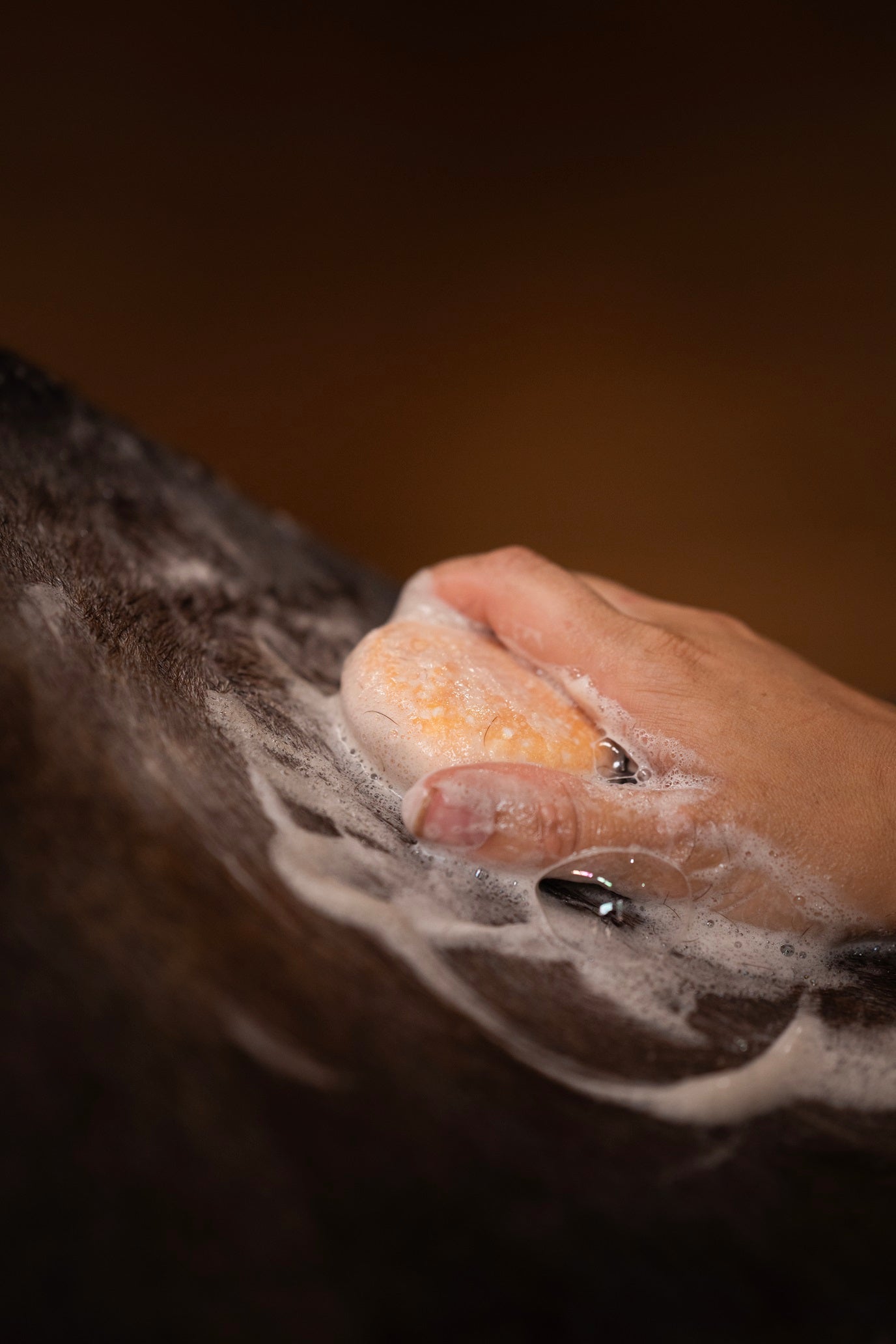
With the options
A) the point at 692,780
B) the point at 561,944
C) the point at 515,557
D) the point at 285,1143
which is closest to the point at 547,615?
the point at 515,557

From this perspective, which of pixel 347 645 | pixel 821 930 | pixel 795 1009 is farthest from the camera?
pixel 347 645

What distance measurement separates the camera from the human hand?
0.62m

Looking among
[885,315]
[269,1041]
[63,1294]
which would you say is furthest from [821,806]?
[885,315]

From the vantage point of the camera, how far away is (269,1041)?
371 mm

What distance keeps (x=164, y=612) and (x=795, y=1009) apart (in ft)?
2.14

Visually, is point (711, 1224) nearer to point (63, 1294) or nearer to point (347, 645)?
point (63, 1294)

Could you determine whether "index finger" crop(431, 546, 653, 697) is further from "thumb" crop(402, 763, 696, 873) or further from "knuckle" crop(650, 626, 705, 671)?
"thumb" crop(402, 763, 696, 873)

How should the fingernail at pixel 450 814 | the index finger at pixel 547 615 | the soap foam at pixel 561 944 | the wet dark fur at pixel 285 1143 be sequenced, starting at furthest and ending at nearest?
the index finger at pixel 547 615 → the fingernail at pixel 450 814 → the soap foam at pixel 561 944 → the wet dark fur at pixel 285 1143

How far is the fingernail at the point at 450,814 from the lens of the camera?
0.60 m

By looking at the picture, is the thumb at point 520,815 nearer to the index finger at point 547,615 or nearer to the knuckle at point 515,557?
the index finger at point 547,615

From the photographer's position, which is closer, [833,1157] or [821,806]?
[833,1157]

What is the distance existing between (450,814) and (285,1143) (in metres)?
0.28

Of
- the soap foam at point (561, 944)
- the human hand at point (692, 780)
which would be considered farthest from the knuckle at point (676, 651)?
the soap foam at point (561, 944)

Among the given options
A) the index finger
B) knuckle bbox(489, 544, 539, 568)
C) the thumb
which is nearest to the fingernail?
the thumb
